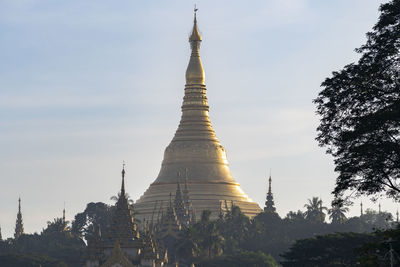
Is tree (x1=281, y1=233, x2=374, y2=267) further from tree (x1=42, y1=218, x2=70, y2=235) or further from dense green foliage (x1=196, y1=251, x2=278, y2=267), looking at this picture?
tree (x1=42, y1=218, x2=70, y2=235)

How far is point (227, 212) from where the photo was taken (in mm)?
159250

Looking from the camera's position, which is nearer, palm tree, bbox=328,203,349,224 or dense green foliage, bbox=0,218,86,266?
dense green foliage, bbox=0,218,86,266

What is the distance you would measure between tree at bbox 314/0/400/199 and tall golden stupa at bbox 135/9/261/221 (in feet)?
357

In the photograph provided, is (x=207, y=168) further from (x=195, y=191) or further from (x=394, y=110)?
(x=394, y=110)

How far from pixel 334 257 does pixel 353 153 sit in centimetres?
4383

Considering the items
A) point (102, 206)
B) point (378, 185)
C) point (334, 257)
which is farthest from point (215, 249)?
point (378, 185)

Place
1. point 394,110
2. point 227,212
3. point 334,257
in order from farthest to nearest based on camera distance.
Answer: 1. point 227,212
2. point 334,257
3. point 394,110

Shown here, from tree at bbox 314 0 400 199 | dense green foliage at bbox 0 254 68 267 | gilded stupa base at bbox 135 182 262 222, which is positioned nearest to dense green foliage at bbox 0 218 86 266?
dense green foliage at bbox 0 254 68 267

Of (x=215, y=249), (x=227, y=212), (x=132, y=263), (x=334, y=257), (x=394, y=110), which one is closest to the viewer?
(x=394, y=110)

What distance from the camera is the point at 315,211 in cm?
17188

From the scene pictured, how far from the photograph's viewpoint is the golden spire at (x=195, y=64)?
168125mm

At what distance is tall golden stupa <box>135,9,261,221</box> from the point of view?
537 ft

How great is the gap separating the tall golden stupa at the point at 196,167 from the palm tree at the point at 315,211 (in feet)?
22.6

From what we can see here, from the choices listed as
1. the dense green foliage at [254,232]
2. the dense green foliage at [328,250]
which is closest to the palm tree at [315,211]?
the dense green foliage at [254,232]
